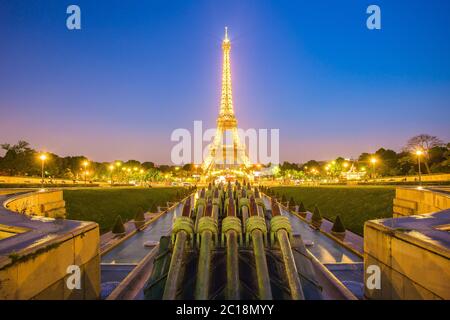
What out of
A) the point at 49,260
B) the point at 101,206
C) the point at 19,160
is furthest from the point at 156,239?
the point at 19,160

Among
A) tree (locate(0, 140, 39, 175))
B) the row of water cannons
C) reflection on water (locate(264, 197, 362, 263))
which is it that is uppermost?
tree (locate(0, 140, 39, 175))

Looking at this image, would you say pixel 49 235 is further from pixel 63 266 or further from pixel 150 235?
pixel 150 235

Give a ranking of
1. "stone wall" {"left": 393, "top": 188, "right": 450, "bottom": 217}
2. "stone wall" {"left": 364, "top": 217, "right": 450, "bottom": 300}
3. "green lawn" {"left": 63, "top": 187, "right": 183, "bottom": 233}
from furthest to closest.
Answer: "green lawn" {"left": 63, "top": 187, "right": 183, "bottom": 233}, "stone wall" {"left": 393, "top": 188, "right": 450, "bottom": 217}, "stone wall" {"left": 364, "top": 217, "right": 450, "bottom": 300}

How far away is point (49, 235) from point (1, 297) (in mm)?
1887

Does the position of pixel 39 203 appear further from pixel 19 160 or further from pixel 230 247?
pixel 19 160

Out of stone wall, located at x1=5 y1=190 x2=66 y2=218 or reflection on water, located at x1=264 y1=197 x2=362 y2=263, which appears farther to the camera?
stone wall, located at x1=5 y1=190 x2=66 y2=218

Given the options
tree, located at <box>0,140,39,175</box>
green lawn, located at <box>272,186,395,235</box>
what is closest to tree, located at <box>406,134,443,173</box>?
green lawn, located at <box>272,186,395,235</box>

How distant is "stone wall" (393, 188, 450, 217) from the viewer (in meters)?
13.0

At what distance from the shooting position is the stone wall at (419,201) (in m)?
13.0

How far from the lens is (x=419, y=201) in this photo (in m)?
14.5

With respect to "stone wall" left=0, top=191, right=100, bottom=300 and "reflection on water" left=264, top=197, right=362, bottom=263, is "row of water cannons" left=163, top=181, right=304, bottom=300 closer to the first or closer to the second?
"stone wall" left=0, top=191, right=100, bottom=300

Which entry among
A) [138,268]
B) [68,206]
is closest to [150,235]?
[138,268]

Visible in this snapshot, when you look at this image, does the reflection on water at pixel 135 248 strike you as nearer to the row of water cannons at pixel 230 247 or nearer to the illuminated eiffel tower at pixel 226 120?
the row of water cannons at pixel 230 247

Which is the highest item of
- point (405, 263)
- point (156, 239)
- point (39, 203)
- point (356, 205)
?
point (39, 203)
